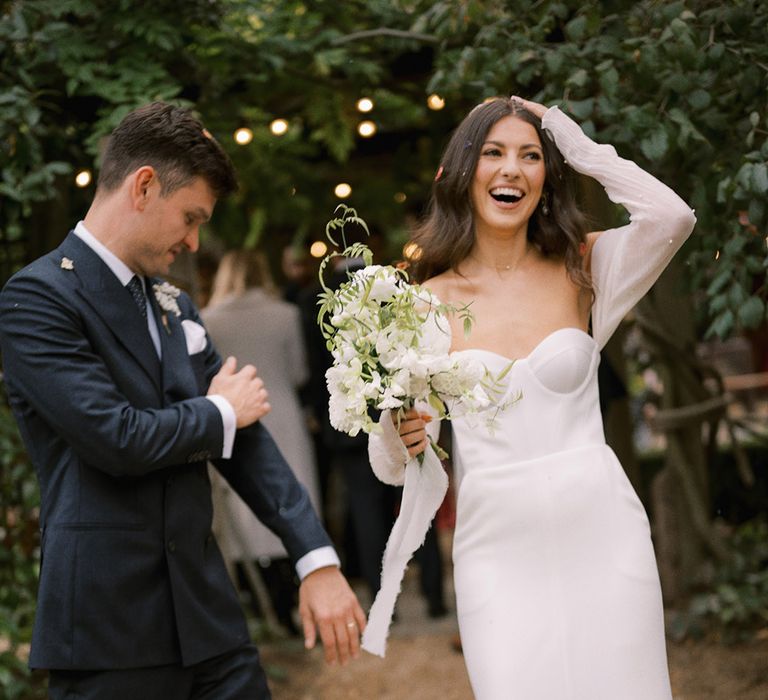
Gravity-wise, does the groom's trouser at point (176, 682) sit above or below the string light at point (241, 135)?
below

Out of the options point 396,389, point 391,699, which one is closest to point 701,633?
point 391,699

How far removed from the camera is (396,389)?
246cm

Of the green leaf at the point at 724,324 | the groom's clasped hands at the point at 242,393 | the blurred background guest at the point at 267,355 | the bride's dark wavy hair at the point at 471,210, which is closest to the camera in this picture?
the groom's clasped hands at the point at 242,393

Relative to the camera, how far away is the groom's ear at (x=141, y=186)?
272 centimetres

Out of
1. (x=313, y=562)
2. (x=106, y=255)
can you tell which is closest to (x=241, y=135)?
(x=106, y=255)

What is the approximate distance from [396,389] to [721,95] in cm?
176

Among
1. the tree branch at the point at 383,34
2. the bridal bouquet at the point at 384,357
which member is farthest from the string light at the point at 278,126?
the bridal bouquet at the point at 384,357

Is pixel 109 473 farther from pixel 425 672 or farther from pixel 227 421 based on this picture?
pixel 425 672

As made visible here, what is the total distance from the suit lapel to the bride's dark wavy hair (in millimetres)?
871

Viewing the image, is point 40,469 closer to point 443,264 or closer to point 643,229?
point 443,264

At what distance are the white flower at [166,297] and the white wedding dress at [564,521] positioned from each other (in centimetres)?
58

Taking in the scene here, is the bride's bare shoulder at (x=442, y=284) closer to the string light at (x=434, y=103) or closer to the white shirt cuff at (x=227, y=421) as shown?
the white shirt cuff at (x=227, y=421)

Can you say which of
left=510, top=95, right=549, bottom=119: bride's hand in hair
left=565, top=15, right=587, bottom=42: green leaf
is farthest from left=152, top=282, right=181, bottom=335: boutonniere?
left=565, top=15, right=587, bottom=42: green leaf

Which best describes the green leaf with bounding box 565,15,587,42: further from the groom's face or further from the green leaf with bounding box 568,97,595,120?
the groom's face
